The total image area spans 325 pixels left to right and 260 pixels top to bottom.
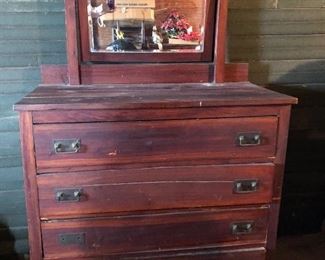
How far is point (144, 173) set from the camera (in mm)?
1291

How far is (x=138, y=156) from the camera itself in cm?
127

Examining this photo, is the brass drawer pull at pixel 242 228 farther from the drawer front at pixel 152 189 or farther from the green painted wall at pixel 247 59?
the green painted wall at pixel 247 59

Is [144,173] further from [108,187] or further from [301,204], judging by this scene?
[301,204]

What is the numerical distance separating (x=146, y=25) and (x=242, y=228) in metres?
0.86

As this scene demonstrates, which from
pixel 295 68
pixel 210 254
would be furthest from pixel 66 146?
pixel 295 68

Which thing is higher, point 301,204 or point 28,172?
point 28,172

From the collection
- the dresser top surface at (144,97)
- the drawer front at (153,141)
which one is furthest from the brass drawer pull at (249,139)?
the dresser top surface at (144,97)

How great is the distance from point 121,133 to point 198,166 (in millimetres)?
285

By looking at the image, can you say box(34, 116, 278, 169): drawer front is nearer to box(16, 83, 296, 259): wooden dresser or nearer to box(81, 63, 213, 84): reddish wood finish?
box(16, 83, 296, 259): wooden dresser

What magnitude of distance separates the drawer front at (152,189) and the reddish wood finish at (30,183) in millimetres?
22

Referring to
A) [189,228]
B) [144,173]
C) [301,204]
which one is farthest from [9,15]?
[301,204]

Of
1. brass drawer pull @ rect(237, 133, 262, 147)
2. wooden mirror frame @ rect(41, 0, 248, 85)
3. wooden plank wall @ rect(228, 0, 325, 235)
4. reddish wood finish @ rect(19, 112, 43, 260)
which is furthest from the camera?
wooden plank wall @ rect(228, 0, 325, 235)

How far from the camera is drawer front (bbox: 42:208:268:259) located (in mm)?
1317

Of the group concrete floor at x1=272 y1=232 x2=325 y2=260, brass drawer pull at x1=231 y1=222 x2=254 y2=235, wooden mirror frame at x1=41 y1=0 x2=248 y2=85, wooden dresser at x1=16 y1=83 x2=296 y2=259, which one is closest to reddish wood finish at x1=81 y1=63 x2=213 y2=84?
wooden mirror frame at x1=41 y1=0 x2=248 y2=85
